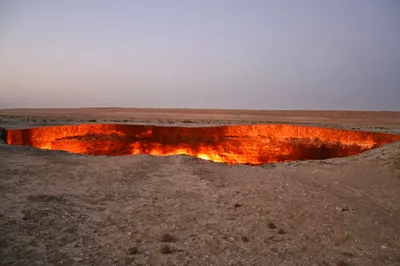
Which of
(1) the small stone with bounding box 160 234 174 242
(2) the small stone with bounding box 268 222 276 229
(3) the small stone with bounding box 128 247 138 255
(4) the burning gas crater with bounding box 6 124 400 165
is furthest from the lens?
(4) the burning gas crater with bounding box 6 124 400 165

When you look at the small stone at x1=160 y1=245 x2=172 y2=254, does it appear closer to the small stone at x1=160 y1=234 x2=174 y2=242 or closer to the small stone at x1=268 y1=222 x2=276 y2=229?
the small stone at x1=160 y1=234 x2=174 y2=242

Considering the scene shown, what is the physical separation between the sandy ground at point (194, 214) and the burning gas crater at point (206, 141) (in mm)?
6981

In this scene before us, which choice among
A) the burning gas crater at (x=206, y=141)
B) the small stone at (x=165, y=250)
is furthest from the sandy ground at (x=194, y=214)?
the burning gas crater at (x=206, y=141)

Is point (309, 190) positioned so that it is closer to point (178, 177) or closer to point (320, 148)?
point (178, 177)

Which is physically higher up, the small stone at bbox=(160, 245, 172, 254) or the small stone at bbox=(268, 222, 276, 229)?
the small stone at bbox=(268, 222, 276, 229)

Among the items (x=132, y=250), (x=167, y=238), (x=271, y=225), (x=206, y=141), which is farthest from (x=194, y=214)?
(x=206, y=141)

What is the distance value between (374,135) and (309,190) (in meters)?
8.62

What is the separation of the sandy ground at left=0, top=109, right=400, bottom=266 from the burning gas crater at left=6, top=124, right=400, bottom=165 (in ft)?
22.9

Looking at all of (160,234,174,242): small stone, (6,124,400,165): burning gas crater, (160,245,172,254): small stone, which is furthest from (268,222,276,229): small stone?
(6,124,400,165): burning gas crater

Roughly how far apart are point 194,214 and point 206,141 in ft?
34.8

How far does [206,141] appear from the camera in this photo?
15.0m

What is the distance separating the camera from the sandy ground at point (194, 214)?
331 cm

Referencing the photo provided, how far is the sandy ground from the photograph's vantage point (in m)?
3.31

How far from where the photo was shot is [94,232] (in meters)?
3.69
